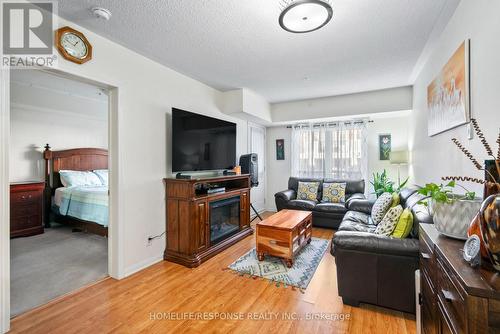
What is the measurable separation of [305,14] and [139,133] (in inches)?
85.0

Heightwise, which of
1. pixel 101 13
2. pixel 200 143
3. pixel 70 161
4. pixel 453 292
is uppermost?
pixel 101 13

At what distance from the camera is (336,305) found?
200 cm

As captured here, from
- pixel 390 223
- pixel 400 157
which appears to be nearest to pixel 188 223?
pixel 390 223

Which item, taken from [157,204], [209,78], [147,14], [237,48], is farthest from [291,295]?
[209,78]

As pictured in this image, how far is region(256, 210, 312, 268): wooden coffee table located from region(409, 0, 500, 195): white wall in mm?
1619

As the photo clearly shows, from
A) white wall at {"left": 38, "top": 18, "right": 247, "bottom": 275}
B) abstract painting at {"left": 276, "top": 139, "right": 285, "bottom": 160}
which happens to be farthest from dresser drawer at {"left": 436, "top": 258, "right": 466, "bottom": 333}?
abstract painting at {"left": 276, "top": 139, "right": 285, "bottom": 160}

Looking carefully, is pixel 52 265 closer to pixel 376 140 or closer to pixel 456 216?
pixel 456 216

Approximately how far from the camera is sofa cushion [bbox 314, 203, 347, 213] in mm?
4113

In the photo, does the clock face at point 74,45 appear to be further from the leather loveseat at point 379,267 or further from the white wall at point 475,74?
the white wall at point 475,74

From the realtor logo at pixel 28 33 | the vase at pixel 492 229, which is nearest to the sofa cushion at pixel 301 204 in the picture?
the vase at pixel 492 229

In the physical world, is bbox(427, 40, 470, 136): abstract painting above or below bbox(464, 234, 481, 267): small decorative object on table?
above

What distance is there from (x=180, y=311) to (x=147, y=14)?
8.52 feet

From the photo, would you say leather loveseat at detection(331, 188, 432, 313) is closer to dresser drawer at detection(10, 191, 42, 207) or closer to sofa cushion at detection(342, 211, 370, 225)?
sofa cushion at detection(342, 211, 370, 225)

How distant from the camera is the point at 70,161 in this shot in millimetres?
4621
